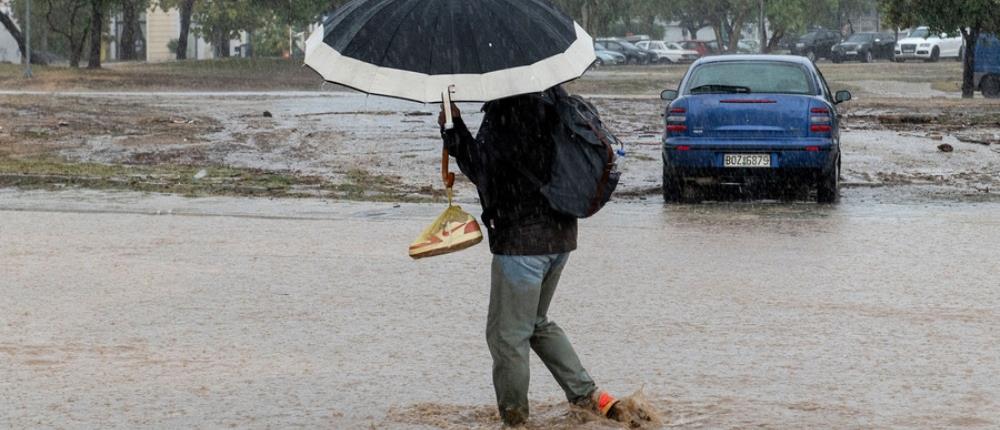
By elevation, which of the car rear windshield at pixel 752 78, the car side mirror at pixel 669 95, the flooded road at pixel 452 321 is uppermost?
the car rear windshield at pixel 752 78

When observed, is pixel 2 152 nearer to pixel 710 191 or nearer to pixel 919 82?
pixel 710 191

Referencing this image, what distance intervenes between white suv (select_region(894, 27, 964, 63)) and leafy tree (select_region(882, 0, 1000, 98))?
32.4 metres

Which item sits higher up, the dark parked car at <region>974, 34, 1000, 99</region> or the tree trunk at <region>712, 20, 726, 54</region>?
the tree trunk at <region>712, 20, 726, 54</region>

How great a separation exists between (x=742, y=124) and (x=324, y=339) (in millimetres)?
7707

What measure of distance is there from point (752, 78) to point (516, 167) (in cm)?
1017

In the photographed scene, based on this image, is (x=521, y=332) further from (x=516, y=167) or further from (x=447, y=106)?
(x=447, y=106)

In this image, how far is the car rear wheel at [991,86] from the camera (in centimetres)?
3866

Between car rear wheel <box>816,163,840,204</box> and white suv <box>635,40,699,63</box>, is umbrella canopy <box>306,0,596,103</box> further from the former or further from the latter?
white suv <box>635,40,699,63</box>

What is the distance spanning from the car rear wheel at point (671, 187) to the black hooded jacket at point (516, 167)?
9.83 m

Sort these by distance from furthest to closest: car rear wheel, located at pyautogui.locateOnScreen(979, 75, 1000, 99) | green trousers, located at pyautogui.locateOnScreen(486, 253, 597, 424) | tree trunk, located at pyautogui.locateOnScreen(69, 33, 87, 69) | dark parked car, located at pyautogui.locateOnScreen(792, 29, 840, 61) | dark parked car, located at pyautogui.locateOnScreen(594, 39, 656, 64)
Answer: dark parked car, located at pyautogui.locateOnScreen(594, 39, 656, 64), dark parked car, located at pyautogui.locateOnScreen(792, 29, 840, 61), tree trunk, located at pyautogui.locateOnScreen(69, 33, 87, 69), car rear wheel, located at pyautogui.locateOnScreen(979, 75, 1000, 99), green trousers, located at pyautogui.locateOnScreen(486, 253, 597, 424)

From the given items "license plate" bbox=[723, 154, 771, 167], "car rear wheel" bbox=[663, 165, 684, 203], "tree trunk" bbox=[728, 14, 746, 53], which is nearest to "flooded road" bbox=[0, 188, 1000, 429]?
"license plate" bbox=[723, 154, 771, 167]

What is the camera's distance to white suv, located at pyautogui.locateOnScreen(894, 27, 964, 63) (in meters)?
70.4

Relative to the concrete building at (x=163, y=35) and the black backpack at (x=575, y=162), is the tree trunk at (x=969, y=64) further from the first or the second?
the concrete building at (x=163, y=35)

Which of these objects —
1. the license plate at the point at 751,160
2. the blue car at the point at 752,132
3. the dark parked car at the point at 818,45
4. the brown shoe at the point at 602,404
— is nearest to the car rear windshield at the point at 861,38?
the dark parked car at the point at 818,45
